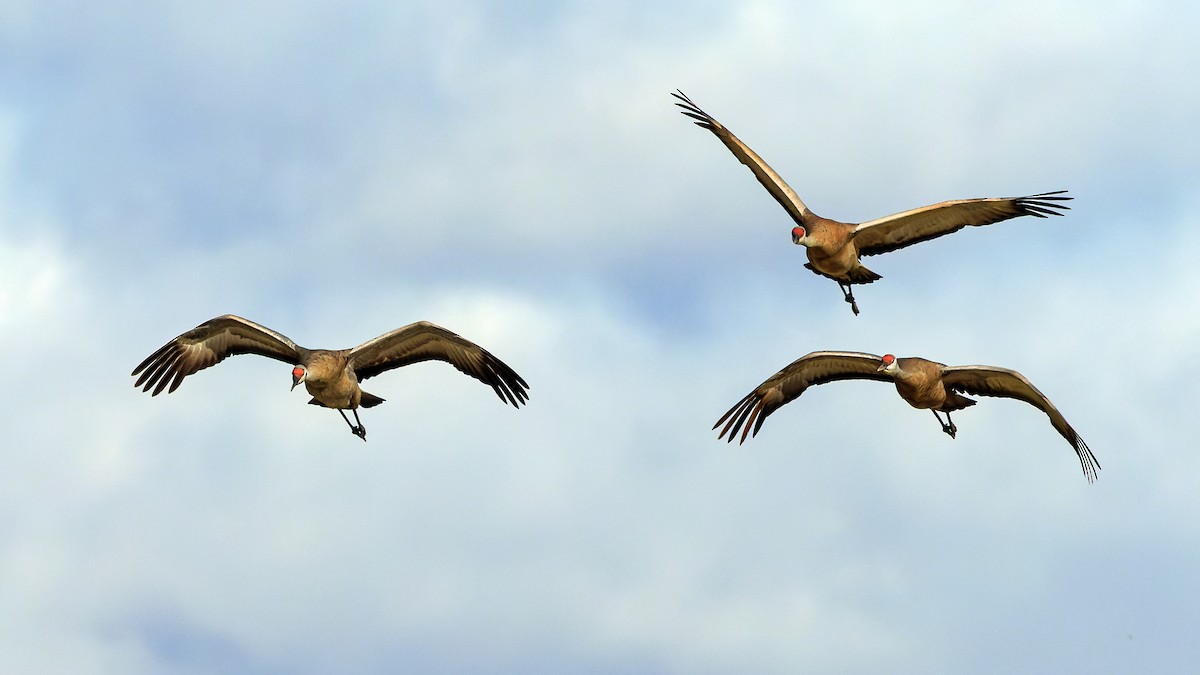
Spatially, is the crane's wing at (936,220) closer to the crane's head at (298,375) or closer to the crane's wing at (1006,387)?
the crane's wing at (1006,387)

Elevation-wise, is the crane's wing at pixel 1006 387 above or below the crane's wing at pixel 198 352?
below

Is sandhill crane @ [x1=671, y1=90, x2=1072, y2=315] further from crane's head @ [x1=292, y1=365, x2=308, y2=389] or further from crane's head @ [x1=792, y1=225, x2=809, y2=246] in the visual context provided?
crane's head @ [x1=292, y1=365, x2=308, y2=389]

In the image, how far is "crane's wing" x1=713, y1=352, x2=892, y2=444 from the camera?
26.1 meters

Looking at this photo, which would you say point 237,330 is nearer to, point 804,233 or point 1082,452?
point 804,233

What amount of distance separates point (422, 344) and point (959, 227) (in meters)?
8.48

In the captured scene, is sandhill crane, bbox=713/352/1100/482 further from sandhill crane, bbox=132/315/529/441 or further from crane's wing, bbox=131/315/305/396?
crane's wing, bbox=131/315/305/396

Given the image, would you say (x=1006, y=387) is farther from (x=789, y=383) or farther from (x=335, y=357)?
(x=335, y=357)

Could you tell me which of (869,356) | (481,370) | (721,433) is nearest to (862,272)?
(869,356)

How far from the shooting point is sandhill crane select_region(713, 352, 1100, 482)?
24.7 metres

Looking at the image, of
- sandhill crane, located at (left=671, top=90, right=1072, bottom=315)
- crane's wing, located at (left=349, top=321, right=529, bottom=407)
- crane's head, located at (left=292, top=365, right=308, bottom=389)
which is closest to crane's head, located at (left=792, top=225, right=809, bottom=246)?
sandhill crane, located at (left=671, top=90, right=1072, bottom=315)

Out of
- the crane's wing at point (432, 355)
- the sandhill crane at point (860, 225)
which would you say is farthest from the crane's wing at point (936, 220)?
the crane's wing at point (432, 355)

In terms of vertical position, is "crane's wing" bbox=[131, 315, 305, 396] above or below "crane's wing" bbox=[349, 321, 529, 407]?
above

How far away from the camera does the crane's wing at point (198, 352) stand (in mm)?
25656

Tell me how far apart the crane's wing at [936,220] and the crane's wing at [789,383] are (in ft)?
6.26
